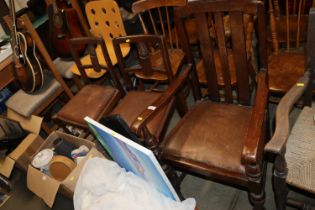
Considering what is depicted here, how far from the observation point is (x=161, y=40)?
4.87 ft

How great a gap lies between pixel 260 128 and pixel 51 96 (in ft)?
5.72

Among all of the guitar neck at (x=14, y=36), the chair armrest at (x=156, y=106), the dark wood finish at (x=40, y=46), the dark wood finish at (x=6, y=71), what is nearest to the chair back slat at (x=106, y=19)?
the dark wood finish at (x=40, y=46)

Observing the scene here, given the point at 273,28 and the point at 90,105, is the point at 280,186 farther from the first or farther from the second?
the point at 90,105

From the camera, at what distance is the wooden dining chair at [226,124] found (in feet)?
3.74

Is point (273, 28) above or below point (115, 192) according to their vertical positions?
above

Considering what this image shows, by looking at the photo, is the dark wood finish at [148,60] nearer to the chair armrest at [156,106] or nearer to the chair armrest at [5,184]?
the chair armrest at [156,106]

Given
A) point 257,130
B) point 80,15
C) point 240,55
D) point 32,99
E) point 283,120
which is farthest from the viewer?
point 80,15

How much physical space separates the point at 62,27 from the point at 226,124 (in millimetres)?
1692

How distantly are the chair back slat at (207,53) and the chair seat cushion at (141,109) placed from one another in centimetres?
27

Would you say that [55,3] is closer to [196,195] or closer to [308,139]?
[196,195]

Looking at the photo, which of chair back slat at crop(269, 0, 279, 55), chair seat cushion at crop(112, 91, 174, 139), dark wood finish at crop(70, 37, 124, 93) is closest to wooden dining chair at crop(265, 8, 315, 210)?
chair back slat at crop(269, 0, 279, 55)

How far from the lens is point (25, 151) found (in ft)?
6.82

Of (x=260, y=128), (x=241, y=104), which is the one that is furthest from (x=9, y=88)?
(x=260, y=128)

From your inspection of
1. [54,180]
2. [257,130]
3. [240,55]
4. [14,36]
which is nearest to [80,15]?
[14,36]
